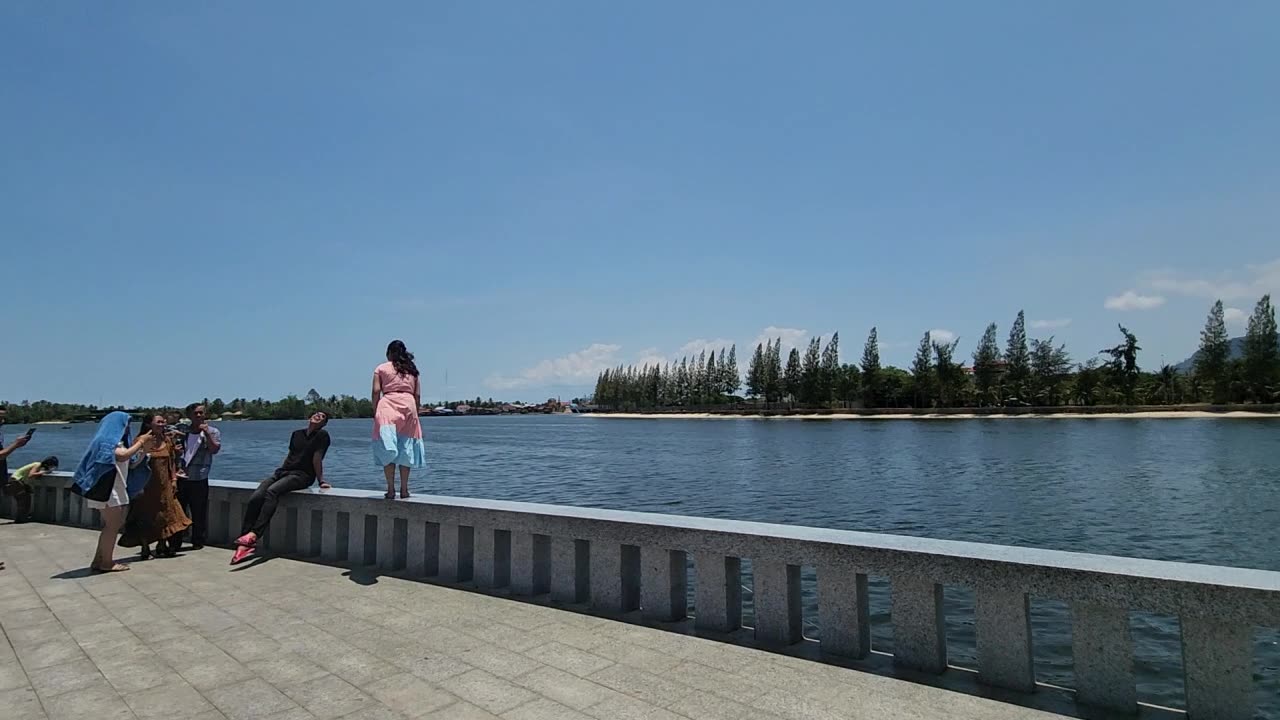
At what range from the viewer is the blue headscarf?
737cm

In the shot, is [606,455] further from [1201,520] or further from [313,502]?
[313,502]

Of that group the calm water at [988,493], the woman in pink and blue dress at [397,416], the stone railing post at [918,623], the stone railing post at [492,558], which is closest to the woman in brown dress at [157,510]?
the woman in pink and blue dress at [397,416]

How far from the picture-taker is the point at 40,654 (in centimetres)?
470

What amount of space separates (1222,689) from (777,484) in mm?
28881

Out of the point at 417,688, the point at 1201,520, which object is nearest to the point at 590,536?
the point at 417,688

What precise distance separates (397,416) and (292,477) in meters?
1.68

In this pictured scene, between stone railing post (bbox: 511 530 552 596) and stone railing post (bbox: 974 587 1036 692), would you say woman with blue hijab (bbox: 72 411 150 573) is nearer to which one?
stone railing post (bbox: 511 530 552 596)

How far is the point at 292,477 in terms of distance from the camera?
7.85 meters

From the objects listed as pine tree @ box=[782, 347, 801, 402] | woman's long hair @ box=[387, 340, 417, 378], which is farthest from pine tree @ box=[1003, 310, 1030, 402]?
woman's long hair @ box=[387, 340, 417, 378]

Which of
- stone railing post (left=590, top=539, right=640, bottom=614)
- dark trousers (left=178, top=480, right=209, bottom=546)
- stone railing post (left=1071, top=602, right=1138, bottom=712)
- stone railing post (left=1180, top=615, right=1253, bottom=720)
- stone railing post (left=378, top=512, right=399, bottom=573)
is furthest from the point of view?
dark trousers (left=178, top=480, right=209, bottom=546)

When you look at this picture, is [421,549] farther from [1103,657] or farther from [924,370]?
[924,370]

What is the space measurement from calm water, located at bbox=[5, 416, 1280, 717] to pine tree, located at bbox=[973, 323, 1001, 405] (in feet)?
225

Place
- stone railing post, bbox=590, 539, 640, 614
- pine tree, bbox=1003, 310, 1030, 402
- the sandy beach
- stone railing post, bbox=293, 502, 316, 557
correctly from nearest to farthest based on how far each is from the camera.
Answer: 1. stone railing post, bbox=590, 539, 640, 614
2. stone railing post, bbox=293, 502, 316, 557
3. the sandy beach
4. pine tree, bbox=1003, 310, 1030, 402

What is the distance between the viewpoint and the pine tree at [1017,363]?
118312mm
